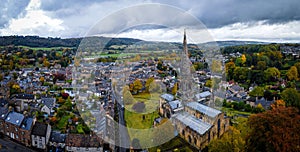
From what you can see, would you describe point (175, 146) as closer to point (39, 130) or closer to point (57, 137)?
point (57, 137)

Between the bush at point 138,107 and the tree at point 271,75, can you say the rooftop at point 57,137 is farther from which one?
the tree at point 271,75

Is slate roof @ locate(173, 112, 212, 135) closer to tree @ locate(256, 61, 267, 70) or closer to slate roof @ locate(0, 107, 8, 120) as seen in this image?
slate roof @ locate(0, 107, 8, 120)

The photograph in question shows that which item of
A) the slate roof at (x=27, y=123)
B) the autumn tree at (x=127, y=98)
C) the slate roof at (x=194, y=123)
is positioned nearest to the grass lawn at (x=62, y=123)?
Answer: the slate roof at (x=27, y=123)

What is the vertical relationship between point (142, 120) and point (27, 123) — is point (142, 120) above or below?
below

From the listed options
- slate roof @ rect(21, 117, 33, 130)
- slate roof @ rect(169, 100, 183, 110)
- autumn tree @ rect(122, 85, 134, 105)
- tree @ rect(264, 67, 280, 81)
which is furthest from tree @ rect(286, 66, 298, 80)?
slate roof @ rect(21, 117, 33, 130)

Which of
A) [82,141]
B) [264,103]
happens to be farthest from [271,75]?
[82,141]

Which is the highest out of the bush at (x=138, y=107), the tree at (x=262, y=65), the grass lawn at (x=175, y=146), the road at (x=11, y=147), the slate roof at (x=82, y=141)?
the tree at (x=262, y=65)
